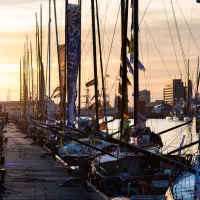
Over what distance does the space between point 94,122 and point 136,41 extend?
13996 mm

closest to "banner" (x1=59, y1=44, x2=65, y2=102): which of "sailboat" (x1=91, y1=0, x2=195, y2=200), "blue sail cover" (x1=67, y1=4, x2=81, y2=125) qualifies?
"blue sail cover" (x1=67, y1=4, x2=81, y2=125)

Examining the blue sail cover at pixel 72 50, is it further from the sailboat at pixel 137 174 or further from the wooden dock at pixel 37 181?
the sailboat at pixel 137 174

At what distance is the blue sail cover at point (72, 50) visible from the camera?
1827 inches

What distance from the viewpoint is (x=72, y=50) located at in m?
46.9

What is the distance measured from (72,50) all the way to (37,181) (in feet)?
62.3

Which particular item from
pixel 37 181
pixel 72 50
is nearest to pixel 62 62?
pixel 72 50

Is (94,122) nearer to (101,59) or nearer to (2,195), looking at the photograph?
(101,59)

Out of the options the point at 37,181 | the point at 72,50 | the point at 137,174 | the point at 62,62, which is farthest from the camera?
the point at 62,62

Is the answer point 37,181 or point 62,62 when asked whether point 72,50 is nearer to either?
point 62,62

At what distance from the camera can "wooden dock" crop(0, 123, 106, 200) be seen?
24828mm

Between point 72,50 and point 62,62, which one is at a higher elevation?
point 72,50

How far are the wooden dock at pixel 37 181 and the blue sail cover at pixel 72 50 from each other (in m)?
5.69

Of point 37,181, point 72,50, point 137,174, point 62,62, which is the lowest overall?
point 37,181

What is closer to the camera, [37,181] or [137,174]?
[137,174]
